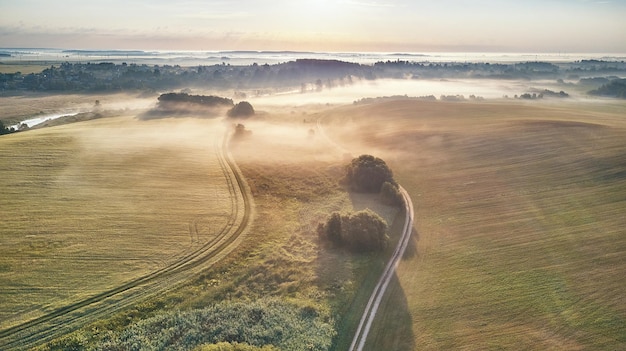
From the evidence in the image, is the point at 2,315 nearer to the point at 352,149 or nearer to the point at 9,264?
the point at 9,264

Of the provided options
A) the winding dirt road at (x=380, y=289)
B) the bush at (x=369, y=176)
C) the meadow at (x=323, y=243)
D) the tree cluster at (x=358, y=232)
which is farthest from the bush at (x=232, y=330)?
the bush at (x=369, y=176)

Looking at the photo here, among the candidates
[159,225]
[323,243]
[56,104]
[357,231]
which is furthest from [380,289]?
[56,104]

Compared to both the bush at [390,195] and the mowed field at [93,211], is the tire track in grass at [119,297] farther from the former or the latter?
the bush at [390,195]

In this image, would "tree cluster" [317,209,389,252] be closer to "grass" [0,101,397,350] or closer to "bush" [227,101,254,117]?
"grass" [0,101,397,350]

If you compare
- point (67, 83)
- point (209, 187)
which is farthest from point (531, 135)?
point (67, 83)

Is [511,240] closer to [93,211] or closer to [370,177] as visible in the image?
[370,177]

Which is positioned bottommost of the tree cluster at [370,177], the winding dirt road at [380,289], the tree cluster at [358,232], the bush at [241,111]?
the winding dirt road at [380,289]
